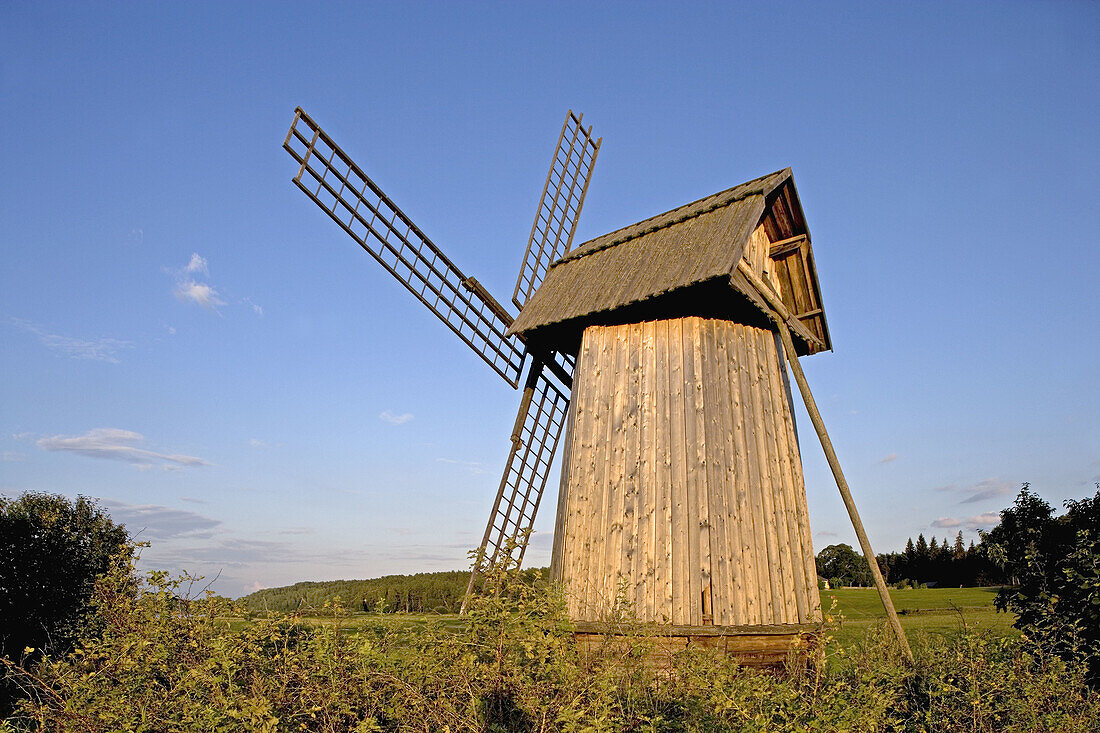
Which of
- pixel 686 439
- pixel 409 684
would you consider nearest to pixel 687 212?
pixel 686 439

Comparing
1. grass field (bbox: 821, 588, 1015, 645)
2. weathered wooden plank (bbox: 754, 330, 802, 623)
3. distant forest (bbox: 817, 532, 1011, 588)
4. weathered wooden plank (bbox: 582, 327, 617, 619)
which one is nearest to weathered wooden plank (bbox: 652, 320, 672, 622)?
weathered wooden plank (bbox: 582, 327, 617, 619)

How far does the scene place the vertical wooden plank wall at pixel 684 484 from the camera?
28.2 ft

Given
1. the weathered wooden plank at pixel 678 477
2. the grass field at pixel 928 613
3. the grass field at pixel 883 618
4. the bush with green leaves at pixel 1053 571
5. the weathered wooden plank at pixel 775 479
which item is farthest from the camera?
the grass field at pixel 928 613

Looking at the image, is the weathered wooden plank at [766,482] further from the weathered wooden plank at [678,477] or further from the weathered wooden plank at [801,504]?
the weathered wooden plank at [678,477]

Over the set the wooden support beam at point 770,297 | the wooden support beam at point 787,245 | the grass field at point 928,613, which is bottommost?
the grass field at point 928,613

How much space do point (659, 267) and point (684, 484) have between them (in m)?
3.10

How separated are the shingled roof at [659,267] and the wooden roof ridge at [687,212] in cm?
2

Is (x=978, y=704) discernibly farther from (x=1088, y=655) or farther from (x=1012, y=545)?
(x=1012, y=545)

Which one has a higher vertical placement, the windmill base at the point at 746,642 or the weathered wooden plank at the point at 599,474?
the weathered wooden plank at the point at 599,474

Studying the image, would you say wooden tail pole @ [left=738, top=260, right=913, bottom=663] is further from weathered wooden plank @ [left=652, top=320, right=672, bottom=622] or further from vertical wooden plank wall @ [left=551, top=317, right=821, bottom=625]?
weathered wooden plank @ [left=652, top=320, right=672, bottom=622]

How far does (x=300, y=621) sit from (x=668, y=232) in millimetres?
7712

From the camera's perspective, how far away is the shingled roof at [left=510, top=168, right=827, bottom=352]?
9258 mm

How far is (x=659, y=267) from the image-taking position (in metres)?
9.86

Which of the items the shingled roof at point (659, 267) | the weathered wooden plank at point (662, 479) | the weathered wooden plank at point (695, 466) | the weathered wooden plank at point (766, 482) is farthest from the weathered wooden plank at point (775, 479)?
the weathered wooden plank at point (662, 479)
